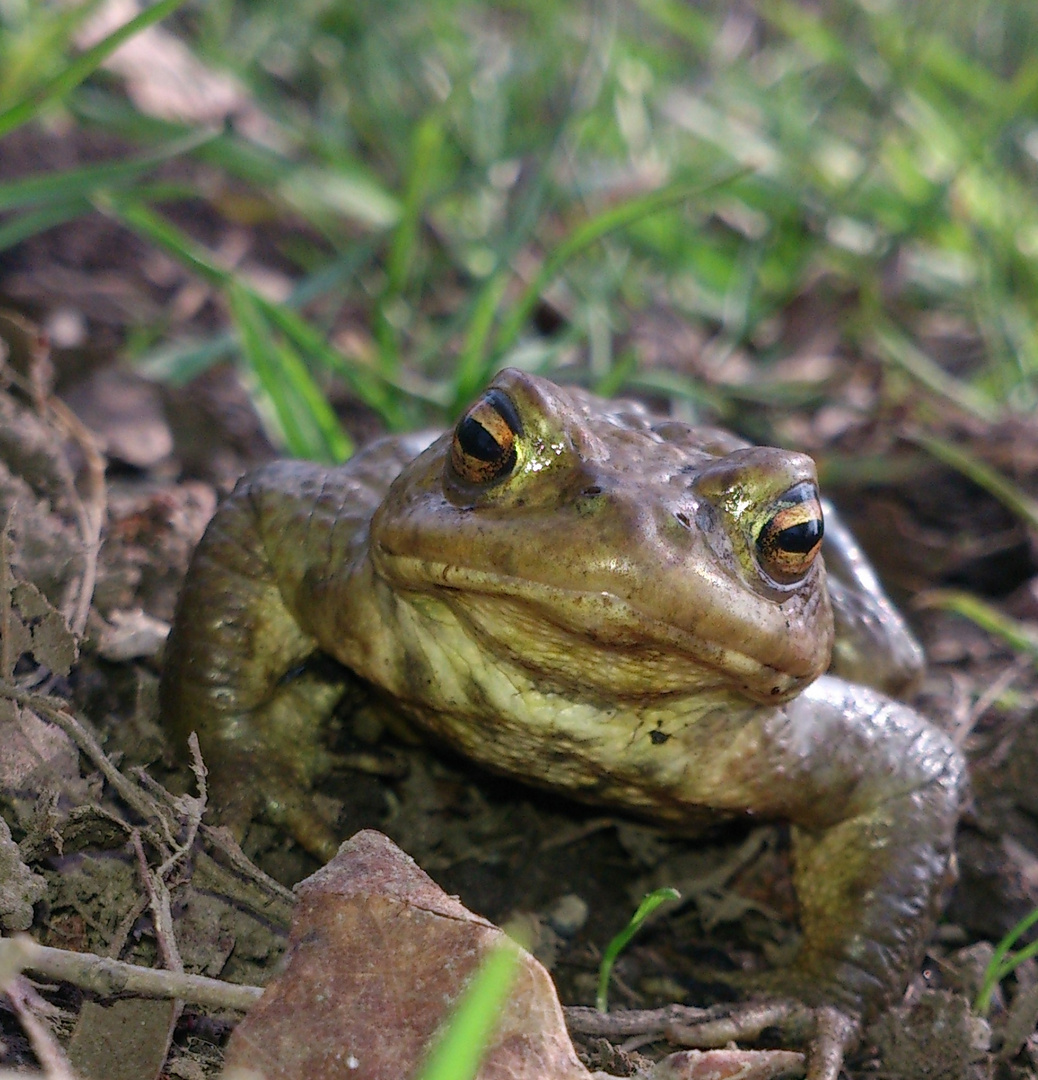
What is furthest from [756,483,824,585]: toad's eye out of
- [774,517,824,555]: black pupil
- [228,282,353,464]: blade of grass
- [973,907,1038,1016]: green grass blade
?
[228,282,353,464]: blade of grass

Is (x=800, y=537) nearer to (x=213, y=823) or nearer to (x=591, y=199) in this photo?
(x=213, y=823)

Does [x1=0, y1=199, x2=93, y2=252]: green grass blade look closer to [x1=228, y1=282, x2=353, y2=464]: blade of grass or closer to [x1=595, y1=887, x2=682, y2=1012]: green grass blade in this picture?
[x1=228, y1=282, x2=353, y2=464]: blade of grass

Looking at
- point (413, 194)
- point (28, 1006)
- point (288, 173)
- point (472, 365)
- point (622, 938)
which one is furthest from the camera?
point (288, 173)

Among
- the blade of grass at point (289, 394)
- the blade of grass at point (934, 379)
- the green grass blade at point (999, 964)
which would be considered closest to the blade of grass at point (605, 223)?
the blade of grass at point (289, 394)

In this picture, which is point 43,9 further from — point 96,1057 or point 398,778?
point 96,1057

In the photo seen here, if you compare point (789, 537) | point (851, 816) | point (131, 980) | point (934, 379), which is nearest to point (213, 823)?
point (131, 980)

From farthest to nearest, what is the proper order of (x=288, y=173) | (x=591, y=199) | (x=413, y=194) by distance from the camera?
(x=591, y=199) < (x=288, y=173) < (x=413, y=194)
